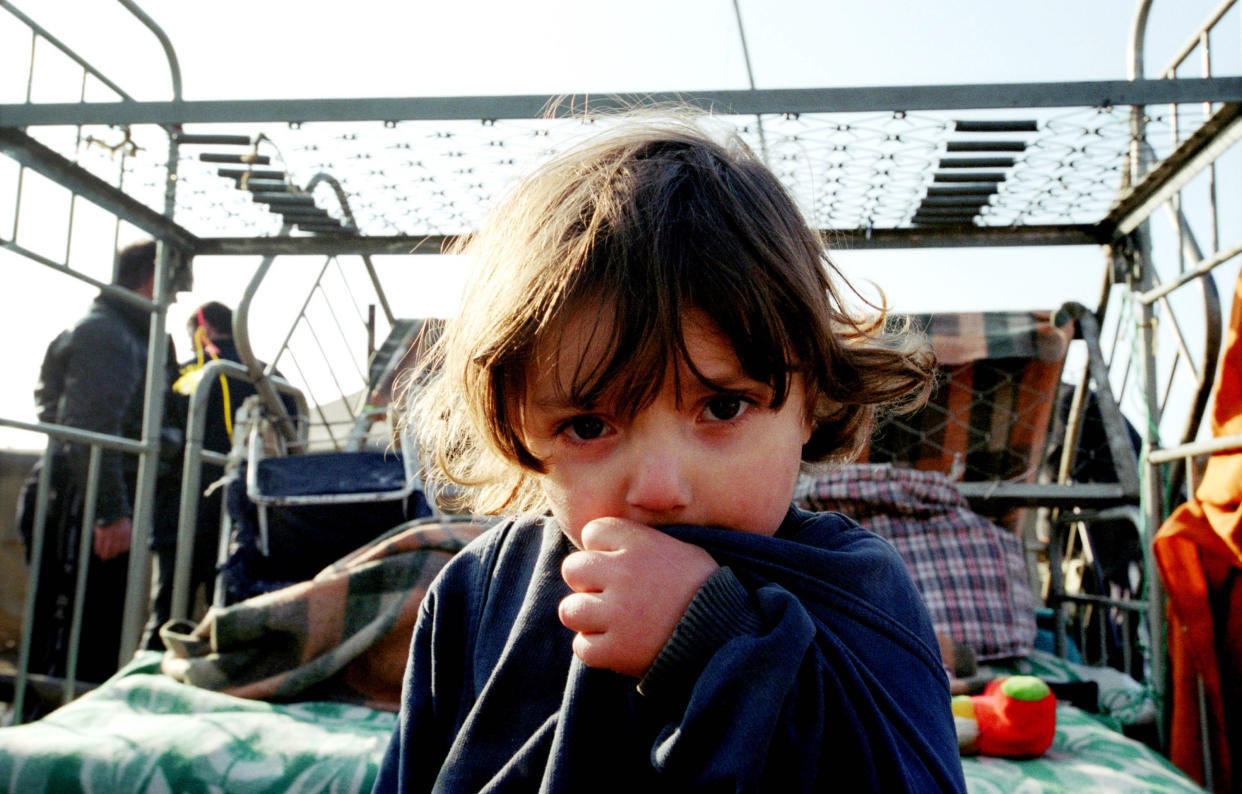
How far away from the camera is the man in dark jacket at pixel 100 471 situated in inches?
107

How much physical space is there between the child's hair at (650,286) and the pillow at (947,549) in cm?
138

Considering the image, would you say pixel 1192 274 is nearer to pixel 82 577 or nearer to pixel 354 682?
pixel 354 682

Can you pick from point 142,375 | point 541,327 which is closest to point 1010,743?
point 541,327

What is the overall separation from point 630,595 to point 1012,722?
123 cm

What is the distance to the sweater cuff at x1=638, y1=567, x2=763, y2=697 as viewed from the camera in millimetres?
549

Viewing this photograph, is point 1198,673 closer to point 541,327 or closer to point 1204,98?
point 1204,98

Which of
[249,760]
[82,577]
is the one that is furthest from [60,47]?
[249,760]

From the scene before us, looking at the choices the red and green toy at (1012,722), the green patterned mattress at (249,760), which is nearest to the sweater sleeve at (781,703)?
the green patterned mattress at (249,760)

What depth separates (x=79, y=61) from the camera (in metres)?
2.15

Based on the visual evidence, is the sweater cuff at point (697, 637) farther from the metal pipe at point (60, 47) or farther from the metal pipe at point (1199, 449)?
the metal pipe at point (60, 47)

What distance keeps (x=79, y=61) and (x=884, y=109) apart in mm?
1906

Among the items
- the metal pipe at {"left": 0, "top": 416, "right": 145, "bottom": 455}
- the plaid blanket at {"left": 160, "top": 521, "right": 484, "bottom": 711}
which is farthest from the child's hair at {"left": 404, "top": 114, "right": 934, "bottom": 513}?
the metal pipe at {"left": 0, "top": 416, "right": 145, "bottom": 455}

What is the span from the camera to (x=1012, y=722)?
151 cm

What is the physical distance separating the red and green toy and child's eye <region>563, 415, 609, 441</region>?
1.18 meters
